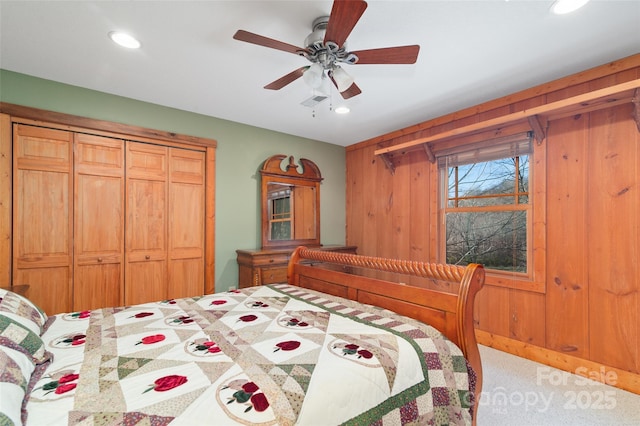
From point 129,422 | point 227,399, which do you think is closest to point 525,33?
point 227,399

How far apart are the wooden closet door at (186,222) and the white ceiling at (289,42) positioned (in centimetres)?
67

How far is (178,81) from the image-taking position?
2529mm

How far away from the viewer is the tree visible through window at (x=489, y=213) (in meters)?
2.78

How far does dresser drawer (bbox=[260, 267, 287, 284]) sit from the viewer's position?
3334 millimetres

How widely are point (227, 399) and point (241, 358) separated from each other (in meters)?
0.26

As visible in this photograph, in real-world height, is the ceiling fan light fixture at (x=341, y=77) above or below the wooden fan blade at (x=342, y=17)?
below

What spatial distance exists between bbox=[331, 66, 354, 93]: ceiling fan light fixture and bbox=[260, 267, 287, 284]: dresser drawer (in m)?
2.23

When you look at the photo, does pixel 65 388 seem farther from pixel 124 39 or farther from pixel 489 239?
pixel 489 239

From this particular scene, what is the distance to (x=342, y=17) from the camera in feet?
4.50

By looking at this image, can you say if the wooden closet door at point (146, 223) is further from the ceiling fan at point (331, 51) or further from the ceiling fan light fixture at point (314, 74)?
the ceiling fan light fixture at point (314, 74)

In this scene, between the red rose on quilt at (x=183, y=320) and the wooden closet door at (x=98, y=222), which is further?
the wooden closet door at (x=98, y=222)

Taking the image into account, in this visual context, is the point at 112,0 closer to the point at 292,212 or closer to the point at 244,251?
the point at 244,251

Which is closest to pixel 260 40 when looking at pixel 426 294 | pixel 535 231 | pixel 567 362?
pixel 426 294

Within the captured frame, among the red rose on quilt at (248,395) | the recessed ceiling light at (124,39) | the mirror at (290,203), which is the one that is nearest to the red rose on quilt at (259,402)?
the red rose on quilt at (248,395)
